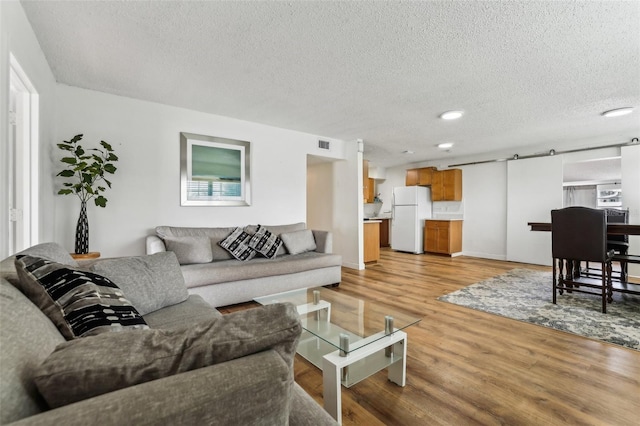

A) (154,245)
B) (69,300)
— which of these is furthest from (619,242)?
(154,245)

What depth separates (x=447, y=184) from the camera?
6.43 meters

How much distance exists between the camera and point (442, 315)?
2736 mm

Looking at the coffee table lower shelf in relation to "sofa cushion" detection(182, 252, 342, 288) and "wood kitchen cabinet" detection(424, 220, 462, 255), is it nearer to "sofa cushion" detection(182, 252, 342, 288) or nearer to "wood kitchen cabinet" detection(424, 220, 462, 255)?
"sofa cushion" detection(182, 252, 342, 288)

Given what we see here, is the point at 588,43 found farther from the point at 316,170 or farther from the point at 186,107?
the point at 316,170

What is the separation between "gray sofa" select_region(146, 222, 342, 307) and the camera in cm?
283

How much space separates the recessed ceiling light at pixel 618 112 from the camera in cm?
331

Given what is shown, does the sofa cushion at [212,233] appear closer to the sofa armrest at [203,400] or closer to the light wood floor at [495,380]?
the light wood floor at [495,380]

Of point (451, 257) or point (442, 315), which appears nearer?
point (442, 315)

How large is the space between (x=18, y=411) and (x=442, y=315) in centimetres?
289

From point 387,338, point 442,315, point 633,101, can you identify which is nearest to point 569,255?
point 442,315

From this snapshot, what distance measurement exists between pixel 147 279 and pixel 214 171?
2.18m

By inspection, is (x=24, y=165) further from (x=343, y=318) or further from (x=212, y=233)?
(x=343, y=318)

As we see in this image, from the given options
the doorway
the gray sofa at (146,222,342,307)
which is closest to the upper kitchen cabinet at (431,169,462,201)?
the gray sofa at (146,222,342,307)

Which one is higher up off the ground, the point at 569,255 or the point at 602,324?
the point at 569,255
